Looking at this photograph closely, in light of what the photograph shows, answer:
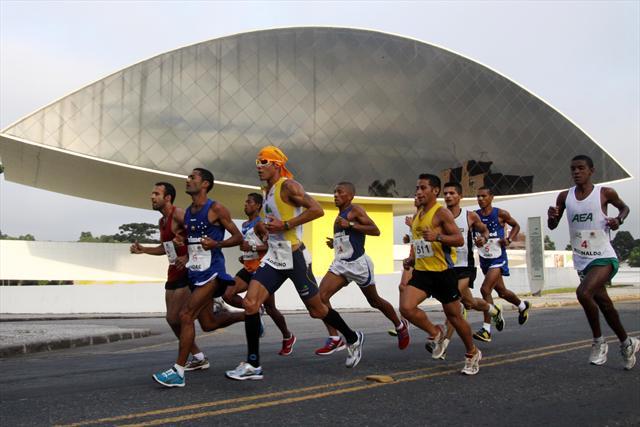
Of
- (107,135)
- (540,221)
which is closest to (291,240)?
(540,221)

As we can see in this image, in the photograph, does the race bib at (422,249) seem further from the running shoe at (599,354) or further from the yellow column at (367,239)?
the yellow column at (367,239)

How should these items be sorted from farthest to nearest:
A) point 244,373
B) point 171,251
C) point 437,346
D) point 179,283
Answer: point 437,346 < point 171,251 < point 179,283 < point 244,373

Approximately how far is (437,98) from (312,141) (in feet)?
26.7

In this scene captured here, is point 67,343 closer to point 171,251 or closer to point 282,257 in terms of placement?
point 171,251

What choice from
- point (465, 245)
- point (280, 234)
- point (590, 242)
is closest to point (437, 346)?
point (465, 245)

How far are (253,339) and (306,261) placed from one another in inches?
39.5

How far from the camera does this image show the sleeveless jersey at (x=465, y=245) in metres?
8.32

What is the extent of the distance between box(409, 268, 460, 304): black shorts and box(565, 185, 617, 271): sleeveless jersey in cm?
141

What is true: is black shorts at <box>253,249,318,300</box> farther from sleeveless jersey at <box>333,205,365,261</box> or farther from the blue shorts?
the blue shorts

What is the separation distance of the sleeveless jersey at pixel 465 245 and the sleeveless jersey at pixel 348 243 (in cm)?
135

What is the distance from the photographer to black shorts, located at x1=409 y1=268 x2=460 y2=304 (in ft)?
20.8

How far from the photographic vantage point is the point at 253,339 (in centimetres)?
562

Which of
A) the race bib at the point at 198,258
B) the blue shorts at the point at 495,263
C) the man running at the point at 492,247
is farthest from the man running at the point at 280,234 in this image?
the blue shorts at the point at 495,263

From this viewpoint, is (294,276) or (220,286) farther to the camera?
(294,276)
